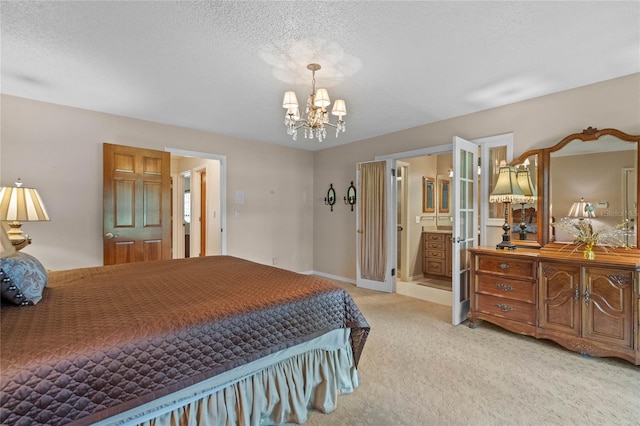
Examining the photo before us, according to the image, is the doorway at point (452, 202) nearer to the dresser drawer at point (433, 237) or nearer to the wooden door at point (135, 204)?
the dresser drawer at point (433, 237)

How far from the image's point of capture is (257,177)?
5.01 meters

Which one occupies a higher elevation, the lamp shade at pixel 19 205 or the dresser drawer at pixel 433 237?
the lamp shade at pixel 19 205

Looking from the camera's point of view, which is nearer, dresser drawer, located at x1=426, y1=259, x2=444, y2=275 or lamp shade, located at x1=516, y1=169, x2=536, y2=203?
lamp shade, located at x1=516, y1=169, x2=536, y2=203

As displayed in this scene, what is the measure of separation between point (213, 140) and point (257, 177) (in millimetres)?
903

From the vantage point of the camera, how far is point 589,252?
255 centimetres

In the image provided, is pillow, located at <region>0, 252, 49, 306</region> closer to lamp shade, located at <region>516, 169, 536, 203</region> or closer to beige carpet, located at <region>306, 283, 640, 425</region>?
beige carpet, located at <region>306, 283, 640, 425</region>

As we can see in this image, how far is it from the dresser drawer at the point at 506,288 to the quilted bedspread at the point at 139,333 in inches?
66.7

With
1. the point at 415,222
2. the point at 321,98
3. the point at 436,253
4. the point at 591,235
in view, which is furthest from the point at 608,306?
the point at 415,222

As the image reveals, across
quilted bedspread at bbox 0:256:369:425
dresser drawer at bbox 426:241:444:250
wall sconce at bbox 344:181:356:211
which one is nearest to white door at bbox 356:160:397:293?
wall sconce at bbox 344:181:356:211

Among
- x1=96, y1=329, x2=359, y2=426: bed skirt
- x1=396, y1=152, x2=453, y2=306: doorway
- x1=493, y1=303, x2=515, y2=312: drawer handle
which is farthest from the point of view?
x1=396, y1=152, x2=453, y2=306: doorway

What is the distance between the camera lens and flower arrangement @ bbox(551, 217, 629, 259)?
8.61 feet

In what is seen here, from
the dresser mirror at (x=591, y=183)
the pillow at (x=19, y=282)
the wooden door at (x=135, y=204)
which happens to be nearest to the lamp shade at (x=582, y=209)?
the dresser mirror at (x=591, y=183)

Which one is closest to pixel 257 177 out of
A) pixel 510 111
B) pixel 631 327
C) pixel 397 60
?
pixel 397 60

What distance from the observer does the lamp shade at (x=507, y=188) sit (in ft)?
10.1
